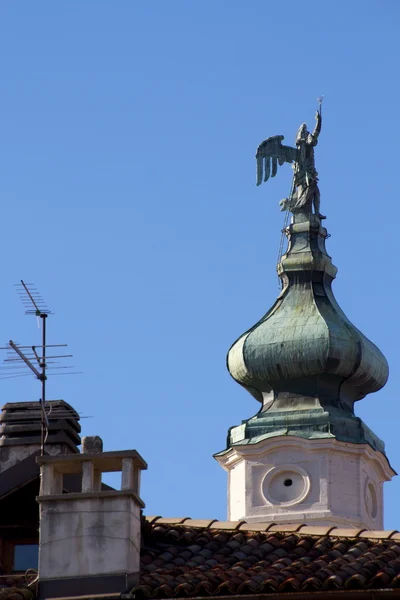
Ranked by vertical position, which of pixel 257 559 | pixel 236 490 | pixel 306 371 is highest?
pixel 306 371

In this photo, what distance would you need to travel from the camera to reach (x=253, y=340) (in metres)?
59.2

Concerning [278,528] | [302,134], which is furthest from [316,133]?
[278,528]

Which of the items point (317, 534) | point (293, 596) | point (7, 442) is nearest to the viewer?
point (293, 596)

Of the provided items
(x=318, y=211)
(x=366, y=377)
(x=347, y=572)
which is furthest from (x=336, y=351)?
(x=347, y=572)

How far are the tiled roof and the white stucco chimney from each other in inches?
14.5

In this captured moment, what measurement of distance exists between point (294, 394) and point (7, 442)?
91.9 ft

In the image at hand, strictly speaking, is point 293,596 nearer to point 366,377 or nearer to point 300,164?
point 366,377

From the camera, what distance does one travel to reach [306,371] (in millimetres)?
58906

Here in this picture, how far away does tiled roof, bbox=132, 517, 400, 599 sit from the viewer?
88.9ft

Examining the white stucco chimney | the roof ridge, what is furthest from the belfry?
the white stucco chimney

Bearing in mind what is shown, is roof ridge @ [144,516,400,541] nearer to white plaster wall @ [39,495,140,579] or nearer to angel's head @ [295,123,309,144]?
white plaster wall @ [39,495,140,579]

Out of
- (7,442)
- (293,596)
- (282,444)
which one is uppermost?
(282,444)

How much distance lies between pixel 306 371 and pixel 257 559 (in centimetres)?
3053

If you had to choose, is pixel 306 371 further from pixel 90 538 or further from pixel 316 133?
pixel 90 538
